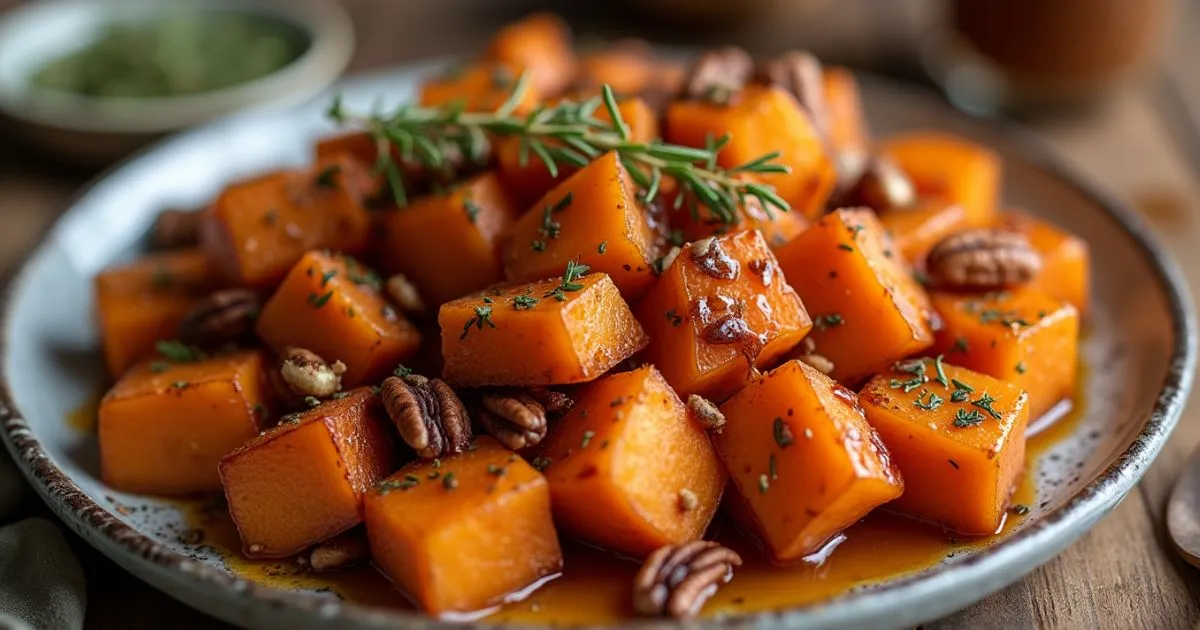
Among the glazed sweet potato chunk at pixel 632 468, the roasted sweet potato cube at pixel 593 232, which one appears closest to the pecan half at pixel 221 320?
the roasted sweet potato cube at pixel 593 232

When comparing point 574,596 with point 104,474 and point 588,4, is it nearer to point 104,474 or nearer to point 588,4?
point 104,474

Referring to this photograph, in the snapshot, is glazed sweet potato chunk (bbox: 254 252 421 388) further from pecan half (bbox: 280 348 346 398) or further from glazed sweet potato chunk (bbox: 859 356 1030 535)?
glazed sweet potato chunk (bbox: 859 356 1030 535)

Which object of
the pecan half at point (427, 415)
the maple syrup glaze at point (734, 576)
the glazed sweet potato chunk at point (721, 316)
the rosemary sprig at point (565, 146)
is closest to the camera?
the maple syrup glaze at point (734, 576)

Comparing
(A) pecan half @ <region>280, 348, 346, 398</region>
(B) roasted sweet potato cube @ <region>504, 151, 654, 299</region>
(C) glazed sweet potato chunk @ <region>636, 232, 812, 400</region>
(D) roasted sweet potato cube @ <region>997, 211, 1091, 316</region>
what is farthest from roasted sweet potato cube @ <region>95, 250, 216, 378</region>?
(D) roasted sweet potato cube @ <region>997, 211, 1091, 316</region>

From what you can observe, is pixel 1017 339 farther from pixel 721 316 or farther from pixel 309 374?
pixel 309 374

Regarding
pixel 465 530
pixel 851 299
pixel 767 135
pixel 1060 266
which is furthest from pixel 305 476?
pixel 1060 266

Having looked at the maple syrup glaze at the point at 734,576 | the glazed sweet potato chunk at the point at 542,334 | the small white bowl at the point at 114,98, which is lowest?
the maple syrup glaze at the point at 734,576

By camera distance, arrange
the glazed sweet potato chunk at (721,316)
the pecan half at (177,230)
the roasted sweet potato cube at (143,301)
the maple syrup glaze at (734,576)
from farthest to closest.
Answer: the pecan half at (177,230) → the roasted sweet potato cube at (143,301) → the glazed sweet potato chunk at (721,316) → the maple syrup glaze at (734,576)

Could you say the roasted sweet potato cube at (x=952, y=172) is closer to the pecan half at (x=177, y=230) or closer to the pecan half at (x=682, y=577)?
the pecan half at (x=682, y=577)
